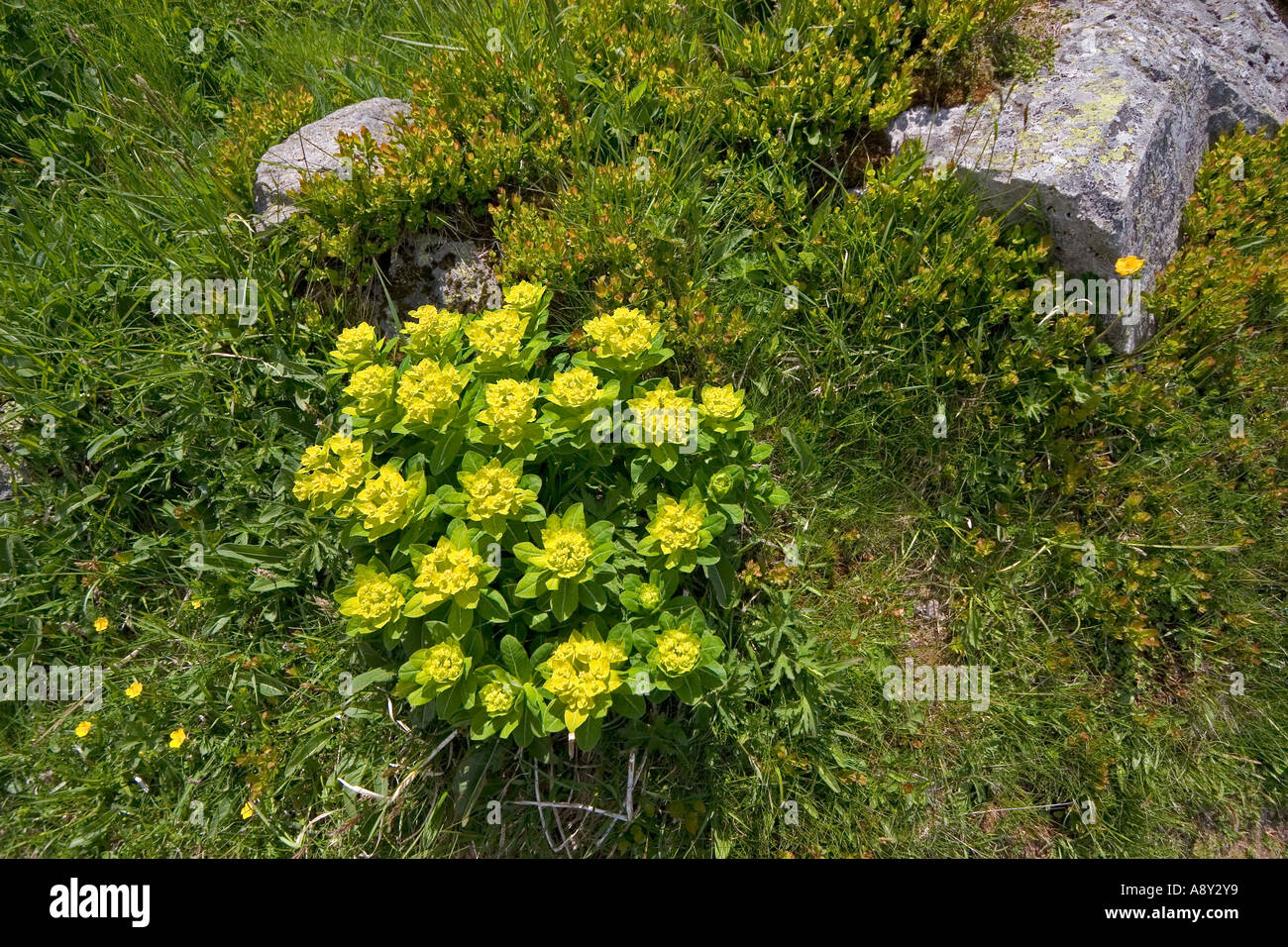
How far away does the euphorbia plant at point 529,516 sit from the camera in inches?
115

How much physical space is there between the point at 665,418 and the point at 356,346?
1582 millimetres

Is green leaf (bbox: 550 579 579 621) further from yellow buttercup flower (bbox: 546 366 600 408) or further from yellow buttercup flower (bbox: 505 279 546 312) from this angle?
yellow buttercup flower (bbox: 505 279 546 312)

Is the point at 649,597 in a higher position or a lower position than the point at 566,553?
lower

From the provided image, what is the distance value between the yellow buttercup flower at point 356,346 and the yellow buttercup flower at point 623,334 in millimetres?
1123

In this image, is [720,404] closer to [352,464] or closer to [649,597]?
[649,597]

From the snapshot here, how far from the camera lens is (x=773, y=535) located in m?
4.00

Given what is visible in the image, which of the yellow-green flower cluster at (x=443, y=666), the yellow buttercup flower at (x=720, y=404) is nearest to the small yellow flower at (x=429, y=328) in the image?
the yellow buttercup flower at (x=720, y=404)

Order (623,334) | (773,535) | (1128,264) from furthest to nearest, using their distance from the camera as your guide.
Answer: (773,535), (1128,264), (623,334)

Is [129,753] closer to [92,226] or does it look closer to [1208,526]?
[92,226]

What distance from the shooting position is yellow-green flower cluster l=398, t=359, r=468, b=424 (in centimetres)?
306

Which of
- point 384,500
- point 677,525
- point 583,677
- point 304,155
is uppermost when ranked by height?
point 304,155

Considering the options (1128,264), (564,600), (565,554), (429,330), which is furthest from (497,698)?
(1128,264)
